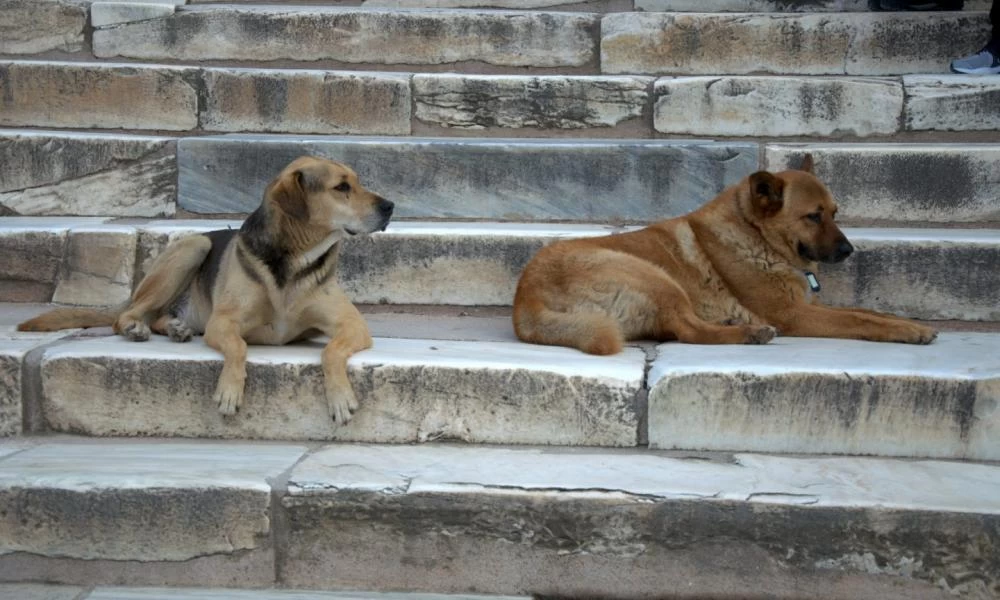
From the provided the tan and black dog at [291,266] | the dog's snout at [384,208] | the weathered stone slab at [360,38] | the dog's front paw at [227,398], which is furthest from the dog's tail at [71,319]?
the weathered stone slab at [360,38]

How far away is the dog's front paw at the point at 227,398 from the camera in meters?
4.26

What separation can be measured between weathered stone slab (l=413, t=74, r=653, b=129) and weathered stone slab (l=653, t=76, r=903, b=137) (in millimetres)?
219

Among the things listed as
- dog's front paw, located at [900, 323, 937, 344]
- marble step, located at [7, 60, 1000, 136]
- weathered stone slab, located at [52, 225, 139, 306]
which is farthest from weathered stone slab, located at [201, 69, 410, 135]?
dog's front paw, located at [900, 323, 937, 344]

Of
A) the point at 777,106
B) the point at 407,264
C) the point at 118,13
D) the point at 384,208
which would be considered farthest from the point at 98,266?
the point at 777,106

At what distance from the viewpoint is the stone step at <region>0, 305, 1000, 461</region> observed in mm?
4129

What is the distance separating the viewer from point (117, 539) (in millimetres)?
3773

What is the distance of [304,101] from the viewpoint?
22.0ft

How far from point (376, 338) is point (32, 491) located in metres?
1.60

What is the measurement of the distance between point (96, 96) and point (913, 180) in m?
4.63

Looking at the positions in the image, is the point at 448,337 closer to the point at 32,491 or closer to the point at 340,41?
the point at 32,491

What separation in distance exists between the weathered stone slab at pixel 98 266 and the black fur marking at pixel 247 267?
1.07m

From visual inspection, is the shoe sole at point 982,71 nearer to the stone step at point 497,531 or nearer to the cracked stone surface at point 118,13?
the stone step at point 497,531

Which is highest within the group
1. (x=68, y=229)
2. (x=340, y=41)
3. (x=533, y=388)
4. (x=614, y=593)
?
(x=340, y=41)

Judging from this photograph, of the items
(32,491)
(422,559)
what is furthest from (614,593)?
(32,491)
